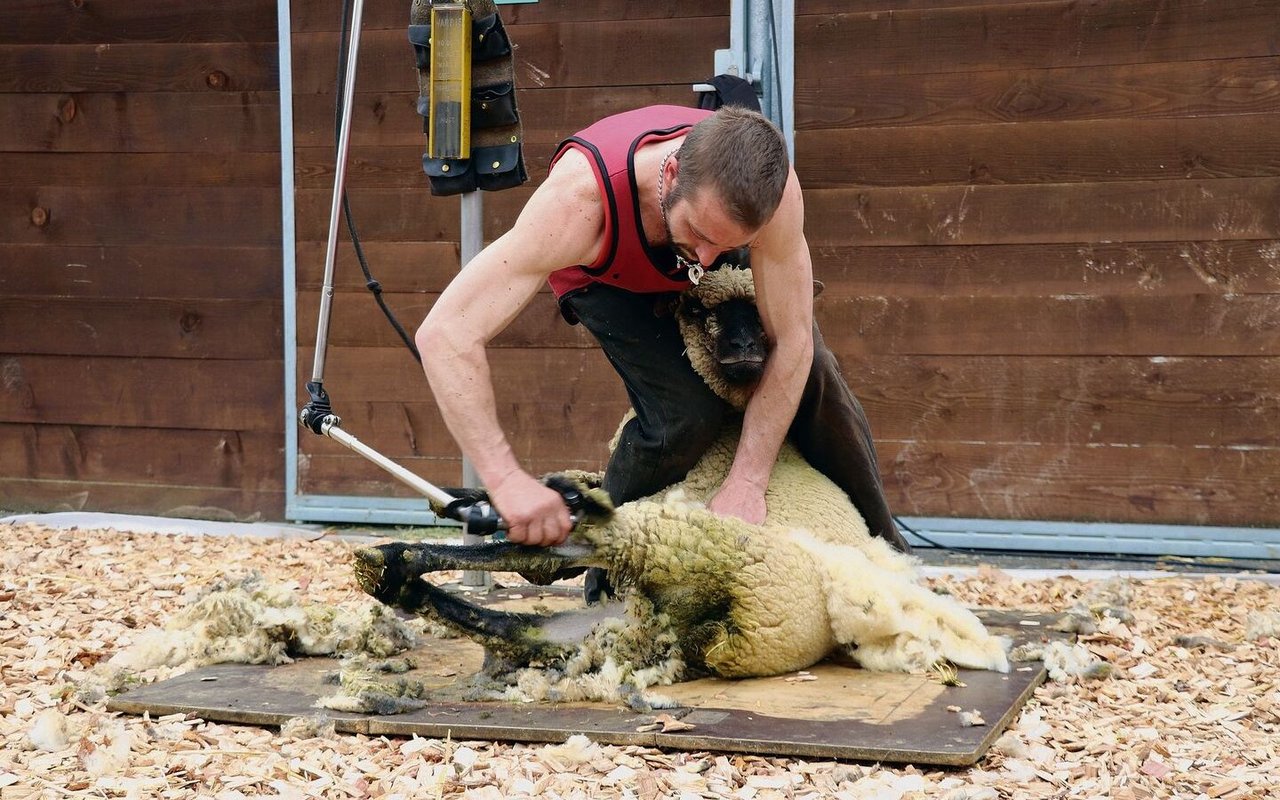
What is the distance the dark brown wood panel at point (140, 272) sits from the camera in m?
5.56

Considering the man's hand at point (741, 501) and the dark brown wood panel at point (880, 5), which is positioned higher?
the dark brown wood panel at point (880, 5)

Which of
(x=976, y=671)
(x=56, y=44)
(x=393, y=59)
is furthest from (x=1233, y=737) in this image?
(x=56, y=44)

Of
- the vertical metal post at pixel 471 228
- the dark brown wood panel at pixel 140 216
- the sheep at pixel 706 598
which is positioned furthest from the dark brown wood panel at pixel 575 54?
the sheep at pixel 706 598

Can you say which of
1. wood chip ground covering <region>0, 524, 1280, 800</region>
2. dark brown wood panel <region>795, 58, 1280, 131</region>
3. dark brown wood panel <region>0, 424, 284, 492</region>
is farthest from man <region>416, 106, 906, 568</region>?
dark brown wood panel <region>0, 424, 284, 492</region>

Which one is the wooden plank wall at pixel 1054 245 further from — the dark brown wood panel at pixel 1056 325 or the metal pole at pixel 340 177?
the metal pole at pixel 340 177

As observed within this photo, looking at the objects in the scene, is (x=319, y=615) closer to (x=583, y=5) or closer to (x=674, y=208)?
(x=674, y=208)

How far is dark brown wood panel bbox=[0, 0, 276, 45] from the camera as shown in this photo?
549 centimetres

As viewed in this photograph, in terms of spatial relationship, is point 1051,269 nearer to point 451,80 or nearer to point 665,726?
point 451,80

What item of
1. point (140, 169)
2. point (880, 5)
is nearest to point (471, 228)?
point (880, 5)

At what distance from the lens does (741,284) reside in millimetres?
3236

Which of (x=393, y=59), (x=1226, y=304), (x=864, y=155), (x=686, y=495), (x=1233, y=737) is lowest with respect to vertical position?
(x=1233, y=737)

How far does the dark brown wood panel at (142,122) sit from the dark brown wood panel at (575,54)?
26cm

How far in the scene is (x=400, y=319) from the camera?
541 cm

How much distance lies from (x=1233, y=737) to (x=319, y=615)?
2.08m
